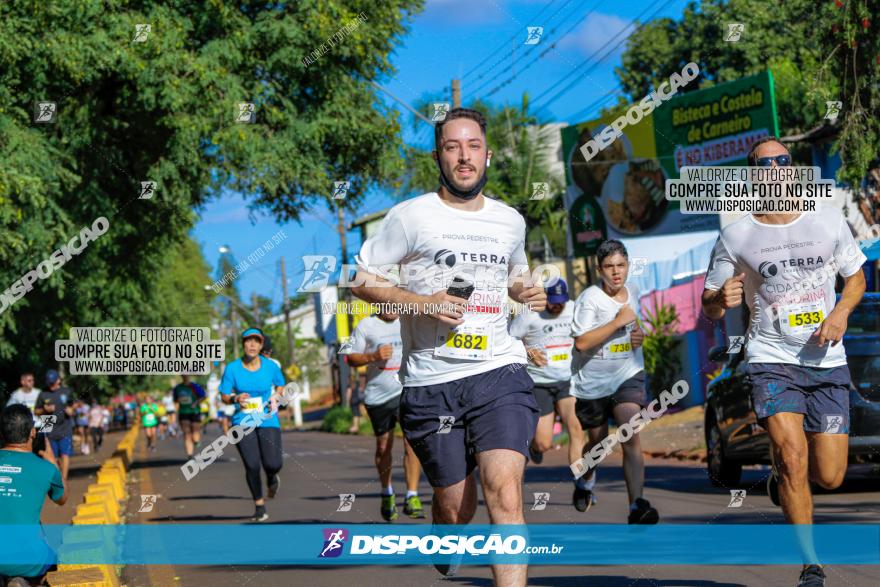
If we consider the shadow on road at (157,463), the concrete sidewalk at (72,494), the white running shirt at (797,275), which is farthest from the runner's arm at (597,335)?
the shadow on road at (157,463)

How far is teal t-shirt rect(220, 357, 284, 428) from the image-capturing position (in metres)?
12.8

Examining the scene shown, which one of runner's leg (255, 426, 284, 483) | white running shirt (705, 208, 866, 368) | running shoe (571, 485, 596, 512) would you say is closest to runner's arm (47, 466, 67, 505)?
white running shirt (705, 208, 866, 368)

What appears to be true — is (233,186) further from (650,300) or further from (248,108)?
(650,300)

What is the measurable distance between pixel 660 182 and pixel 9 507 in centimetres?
2474

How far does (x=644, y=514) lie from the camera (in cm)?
920

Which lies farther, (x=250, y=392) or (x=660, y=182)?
(x=660, y=182)

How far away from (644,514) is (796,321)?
283cm

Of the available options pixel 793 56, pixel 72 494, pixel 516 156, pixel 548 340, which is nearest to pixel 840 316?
pixel 548 340

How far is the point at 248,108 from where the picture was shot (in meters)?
20.0

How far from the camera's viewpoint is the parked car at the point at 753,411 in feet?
37.1

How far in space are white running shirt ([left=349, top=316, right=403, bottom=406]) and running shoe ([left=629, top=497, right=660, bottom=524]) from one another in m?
3.14

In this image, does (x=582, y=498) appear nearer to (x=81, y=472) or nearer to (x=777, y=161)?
(x=777, y=161)

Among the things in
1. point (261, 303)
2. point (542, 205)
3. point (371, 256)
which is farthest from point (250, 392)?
point (261, 303)

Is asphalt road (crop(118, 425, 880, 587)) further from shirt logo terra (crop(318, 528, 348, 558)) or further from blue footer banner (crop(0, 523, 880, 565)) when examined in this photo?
shirt logo terra (crop(318, 528, 348, 558))
